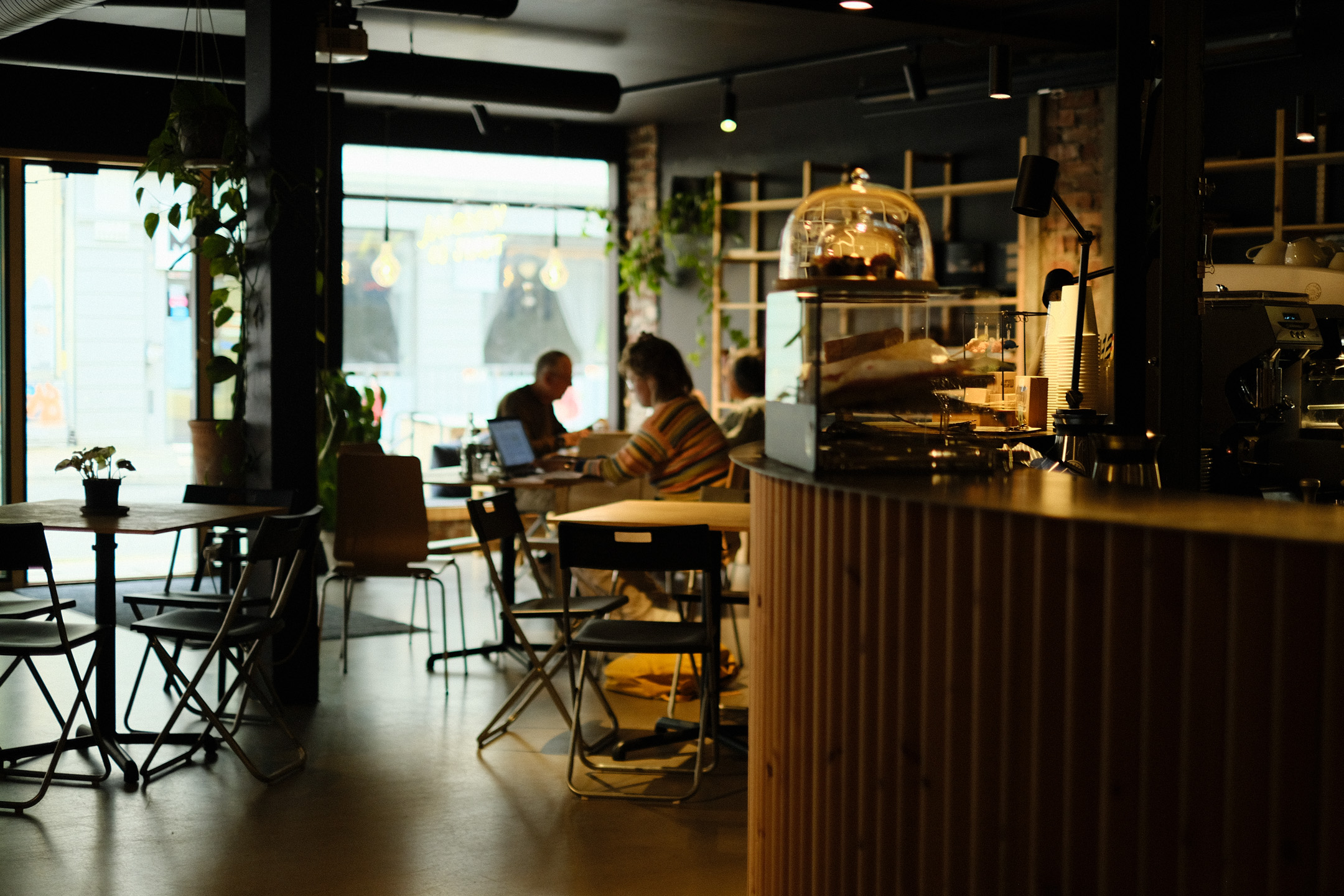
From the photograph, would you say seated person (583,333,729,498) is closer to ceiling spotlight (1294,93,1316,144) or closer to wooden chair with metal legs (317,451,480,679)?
wooden chair with metal legs (317,451,480,679)

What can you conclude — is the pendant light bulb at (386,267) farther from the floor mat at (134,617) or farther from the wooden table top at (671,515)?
the wooden table top at (671,515)

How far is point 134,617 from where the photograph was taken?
6551 mm

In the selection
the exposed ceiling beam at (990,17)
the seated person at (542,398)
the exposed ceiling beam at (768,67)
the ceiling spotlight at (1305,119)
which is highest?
the exposed ceiling beam at (768,67)

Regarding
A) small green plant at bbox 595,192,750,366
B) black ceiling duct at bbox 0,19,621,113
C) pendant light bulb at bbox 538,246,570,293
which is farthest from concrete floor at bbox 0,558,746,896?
pendant light bulb at bbox 538,246,570,293

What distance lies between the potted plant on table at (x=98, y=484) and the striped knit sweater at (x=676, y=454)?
2191mm

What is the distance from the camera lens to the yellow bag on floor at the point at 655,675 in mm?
5660

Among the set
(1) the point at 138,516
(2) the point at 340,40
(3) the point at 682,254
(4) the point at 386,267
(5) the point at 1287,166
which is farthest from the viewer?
(3) the point at 682,254

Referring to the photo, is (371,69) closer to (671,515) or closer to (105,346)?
(105,346)

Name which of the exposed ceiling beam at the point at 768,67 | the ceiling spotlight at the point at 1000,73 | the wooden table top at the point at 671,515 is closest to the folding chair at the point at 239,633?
the wooden table top at the point at 671,515

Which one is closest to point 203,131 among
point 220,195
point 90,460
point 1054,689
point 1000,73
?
point 220,195

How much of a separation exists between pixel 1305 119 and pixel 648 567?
190 inches

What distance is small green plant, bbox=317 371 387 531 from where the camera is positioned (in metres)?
7.63

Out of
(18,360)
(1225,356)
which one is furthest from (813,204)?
(18,360)

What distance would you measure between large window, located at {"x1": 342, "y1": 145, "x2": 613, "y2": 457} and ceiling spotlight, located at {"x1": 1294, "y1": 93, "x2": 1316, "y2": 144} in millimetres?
5673
